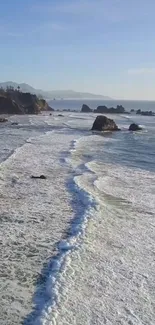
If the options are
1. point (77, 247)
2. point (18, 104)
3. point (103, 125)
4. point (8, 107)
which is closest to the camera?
point (77, 247)

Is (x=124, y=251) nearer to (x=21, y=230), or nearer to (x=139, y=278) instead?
(x=139, y=278)

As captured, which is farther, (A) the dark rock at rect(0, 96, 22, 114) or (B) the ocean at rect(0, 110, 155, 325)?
(A) the dark rock at rect(0, 96, 22, 114)

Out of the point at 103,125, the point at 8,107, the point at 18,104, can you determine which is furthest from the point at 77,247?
the point at 18,104

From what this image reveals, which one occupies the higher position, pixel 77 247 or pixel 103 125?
pixel 77 247

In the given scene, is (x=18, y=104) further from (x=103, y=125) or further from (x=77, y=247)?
(x=77, y=247)

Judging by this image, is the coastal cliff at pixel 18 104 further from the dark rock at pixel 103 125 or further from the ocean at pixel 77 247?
the ocean at pixel 77 247

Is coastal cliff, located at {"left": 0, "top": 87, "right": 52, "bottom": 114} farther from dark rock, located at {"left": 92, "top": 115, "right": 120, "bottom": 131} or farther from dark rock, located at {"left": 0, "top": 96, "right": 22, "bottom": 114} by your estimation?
dark rock, located at {"left": 92, "top": 115, "right": 120, "bottom": 131}

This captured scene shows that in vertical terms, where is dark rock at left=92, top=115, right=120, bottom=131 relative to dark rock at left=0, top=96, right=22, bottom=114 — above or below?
above

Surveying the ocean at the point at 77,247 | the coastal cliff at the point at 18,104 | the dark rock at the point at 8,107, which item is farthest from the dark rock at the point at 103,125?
the coastal cliff at the point at 18,104

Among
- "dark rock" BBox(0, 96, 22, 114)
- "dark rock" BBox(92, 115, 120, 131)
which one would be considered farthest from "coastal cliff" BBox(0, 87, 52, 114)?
"dark rock" BBox(92, 115, 120, 131)
